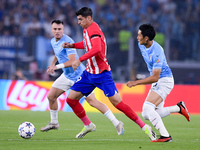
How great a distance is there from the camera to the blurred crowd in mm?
Result: 17297

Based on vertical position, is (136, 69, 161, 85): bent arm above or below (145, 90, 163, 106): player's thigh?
above

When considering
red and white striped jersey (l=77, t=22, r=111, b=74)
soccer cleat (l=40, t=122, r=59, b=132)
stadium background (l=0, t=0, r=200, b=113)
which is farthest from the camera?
stadium background (l=0, t=0, r=200, b=113)

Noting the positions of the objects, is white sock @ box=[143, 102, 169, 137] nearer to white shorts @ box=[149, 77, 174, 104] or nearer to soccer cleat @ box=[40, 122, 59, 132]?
white shorts @ box=[149, 77, 174, 104]

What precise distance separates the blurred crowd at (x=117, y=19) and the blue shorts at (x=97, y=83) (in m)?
8.97

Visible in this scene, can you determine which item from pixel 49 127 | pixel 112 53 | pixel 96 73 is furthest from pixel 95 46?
pixel 112 53

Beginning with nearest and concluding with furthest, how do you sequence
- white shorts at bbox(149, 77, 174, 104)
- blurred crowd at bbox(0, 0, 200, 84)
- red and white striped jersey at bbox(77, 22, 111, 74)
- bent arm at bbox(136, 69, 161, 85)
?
bent arm at bbox(136, 69, 161, 85), red and white striped jersey at bbox(77, 22, 111, 74), white shorts at bbox(149, 77, 174, 104), blurred crowd at bbox(0, 0, 200, 84)

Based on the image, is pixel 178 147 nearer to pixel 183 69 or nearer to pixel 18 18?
pixel 183 69

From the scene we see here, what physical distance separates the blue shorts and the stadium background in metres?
7.73

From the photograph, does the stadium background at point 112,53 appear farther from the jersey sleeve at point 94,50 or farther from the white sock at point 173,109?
the jersey sleeve at point 94,50

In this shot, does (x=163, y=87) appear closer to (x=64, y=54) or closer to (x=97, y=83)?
(x=97, y=83)

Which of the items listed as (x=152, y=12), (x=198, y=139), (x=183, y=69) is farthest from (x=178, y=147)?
(x=152, y=12)

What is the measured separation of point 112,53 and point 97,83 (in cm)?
917

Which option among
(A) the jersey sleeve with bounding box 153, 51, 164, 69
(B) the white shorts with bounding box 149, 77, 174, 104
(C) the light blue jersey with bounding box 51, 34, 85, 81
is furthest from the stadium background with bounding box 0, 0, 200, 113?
(A) the jersey sleeve with bounding box 153, 51, 164, 69

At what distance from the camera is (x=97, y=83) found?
24.8 ft
